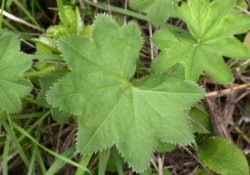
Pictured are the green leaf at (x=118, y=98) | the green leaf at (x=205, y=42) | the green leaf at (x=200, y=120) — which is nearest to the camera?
the green leaf at (x=118, y=98)

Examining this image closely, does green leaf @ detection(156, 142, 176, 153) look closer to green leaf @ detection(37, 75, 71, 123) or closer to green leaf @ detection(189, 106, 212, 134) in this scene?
green leaf @ detection(189, 106, 212, 134)

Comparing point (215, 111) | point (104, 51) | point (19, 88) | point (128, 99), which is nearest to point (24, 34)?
point (19, 88)

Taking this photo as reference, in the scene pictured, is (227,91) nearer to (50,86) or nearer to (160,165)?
(160,165)

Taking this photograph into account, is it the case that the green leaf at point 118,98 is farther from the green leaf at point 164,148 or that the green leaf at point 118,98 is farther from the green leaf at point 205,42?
the green leaf at point 164,148

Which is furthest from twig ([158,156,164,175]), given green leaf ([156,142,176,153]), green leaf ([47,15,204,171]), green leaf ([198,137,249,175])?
green leaf ([47,15,204,171])

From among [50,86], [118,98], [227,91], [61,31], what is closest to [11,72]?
[50,86]

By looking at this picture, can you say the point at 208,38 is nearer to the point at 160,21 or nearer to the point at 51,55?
the point at 160,21

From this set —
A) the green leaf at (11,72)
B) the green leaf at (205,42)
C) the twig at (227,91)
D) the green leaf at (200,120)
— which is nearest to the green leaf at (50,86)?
the green leaf at (11,72)
